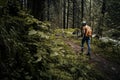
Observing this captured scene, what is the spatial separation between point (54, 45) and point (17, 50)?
145 cm

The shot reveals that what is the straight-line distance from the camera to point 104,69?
12.9 m

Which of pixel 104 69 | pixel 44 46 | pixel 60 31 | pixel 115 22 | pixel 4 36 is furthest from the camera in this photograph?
pixel 115 22

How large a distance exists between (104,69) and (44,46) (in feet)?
25.3

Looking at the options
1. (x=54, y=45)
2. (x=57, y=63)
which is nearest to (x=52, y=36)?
(x=54, y=45)

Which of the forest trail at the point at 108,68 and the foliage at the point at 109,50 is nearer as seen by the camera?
the forest trail at the point at 108,68

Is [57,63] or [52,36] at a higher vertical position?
[52,36]

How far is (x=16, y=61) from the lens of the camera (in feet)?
16.6

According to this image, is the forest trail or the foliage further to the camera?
the foliage

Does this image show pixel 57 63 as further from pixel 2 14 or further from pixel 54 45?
pixel 2 14

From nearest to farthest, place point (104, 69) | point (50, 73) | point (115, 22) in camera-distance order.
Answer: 1. point (50, 73)
2. point (104, 69)
3. point (115, 22)

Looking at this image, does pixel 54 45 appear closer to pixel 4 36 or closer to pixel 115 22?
pixel 4 36

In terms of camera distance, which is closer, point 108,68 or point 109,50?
point 108,68

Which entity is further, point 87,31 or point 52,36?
point 87,31

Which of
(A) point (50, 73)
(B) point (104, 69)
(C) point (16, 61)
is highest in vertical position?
(C) point (16, 61)
